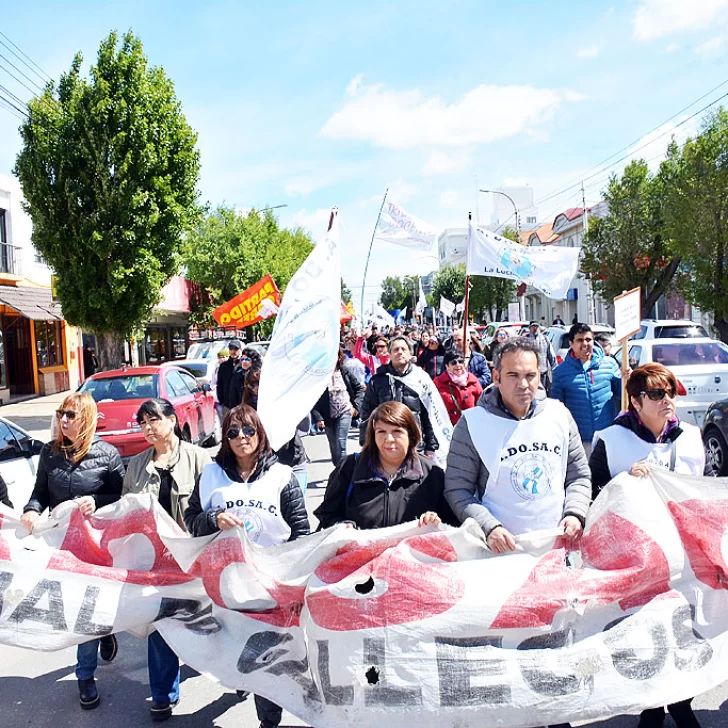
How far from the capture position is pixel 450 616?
9.96 ft

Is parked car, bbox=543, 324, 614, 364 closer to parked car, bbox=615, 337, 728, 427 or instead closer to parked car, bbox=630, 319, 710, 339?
parked car, bbox=630, 319, 710, 339

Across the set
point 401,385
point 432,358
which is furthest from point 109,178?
point 401,385

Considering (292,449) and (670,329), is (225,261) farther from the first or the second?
(292,449)

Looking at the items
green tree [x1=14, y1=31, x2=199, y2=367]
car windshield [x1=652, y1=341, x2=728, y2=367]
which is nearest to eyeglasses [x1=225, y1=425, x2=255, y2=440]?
car windshield [x1=652, y1=341, x2=728, y2=367]

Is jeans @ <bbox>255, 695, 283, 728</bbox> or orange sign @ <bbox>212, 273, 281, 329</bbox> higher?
orange sign @ <bbox>212, 273, 281, 329</bbox>

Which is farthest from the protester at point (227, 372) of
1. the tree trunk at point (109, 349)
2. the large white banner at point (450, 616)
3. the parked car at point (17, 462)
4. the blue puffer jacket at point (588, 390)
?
the tree trunk at point (109, 349)

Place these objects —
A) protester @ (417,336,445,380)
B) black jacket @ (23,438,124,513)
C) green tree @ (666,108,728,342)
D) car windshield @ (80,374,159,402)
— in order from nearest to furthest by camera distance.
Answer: black jacket @ (23,438,124,513)
protester @ (417,336,445,380)
car windshield @ (80,374,159,402)
green tree @ (666,108,728,342)

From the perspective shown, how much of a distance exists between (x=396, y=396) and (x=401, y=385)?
0.38 feet

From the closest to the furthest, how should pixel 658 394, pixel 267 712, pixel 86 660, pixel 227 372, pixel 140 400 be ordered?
pixel 267 712 → pixel 658 394 → pixel 86 660 → pixel 227 372 → pixel 140 400

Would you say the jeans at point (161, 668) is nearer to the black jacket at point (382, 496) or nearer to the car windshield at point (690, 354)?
the black jacket at point (382, 496)

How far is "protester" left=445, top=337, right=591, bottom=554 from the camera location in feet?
10.6

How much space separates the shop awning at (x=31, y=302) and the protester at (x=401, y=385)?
15.1m

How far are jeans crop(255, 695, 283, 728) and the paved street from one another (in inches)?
9.8

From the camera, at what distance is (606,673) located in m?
3.02
